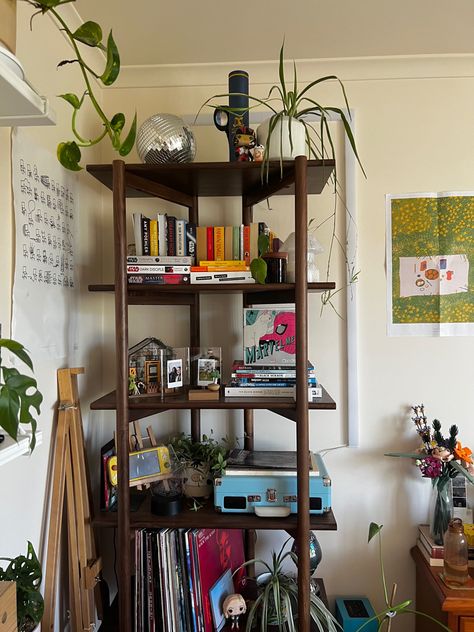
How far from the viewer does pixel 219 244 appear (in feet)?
4.58

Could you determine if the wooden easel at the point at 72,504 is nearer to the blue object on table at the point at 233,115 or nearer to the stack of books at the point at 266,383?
the stack of books at the point at 266,383

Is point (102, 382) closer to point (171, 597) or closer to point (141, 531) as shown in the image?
point (141, 531)

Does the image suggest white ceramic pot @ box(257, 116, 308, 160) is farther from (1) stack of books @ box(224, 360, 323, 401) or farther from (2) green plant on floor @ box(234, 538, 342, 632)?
(2) green plant on floor @ box(234, 538, 342, 632)

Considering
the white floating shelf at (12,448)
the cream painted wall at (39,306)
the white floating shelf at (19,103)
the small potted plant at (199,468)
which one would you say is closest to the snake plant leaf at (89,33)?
the white floating shelf at (19,103)

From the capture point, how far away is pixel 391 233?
1.65 metres

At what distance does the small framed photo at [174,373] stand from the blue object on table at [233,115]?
25.9 inches

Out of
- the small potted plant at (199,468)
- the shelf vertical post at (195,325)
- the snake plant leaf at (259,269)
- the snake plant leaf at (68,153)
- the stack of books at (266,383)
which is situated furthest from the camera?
the shelf vertical post at (195,325)

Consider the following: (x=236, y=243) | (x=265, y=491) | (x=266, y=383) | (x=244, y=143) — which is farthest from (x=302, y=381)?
(x=244, y=143)

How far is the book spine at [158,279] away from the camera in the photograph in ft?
4.25

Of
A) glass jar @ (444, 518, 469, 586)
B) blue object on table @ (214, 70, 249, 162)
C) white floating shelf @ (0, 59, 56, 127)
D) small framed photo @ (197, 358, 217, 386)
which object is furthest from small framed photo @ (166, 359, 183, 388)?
glass jar @ (444, 518, 469, 586)

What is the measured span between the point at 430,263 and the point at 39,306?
135cm

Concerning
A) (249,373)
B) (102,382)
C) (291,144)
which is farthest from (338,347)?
(102,382)

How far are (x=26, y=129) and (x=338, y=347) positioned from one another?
123 cm

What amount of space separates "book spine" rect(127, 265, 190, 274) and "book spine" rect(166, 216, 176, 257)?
114mm
